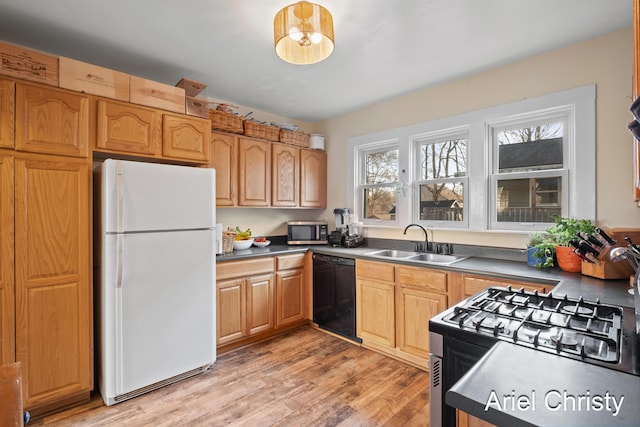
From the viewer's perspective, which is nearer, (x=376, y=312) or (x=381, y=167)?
(x=376, y=312)

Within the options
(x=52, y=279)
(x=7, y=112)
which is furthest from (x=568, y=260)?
(x=7, y=112)

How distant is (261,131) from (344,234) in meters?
1.46

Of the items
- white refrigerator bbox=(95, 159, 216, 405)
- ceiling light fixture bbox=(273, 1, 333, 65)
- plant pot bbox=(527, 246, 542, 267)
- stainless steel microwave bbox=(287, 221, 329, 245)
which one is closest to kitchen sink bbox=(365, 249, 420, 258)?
stainless steel microwave bbox=(287, 221, 329, 245)

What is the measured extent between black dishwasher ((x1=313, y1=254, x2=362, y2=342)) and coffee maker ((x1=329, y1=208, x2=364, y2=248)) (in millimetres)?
324

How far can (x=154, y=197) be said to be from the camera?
7.31 ft

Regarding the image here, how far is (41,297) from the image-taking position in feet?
6.50

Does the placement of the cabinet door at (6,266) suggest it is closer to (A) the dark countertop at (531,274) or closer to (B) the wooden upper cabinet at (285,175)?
(A) the dark countertop at (531,274)

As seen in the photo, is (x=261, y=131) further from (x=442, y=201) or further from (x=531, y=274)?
(x=531, y=274)

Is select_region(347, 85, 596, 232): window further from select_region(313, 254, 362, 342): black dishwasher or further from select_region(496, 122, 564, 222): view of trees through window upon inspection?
select_region(313, 254, 362, 342): black dishwasher

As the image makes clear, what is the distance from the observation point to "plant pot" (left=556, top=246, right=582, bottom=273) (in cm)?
210

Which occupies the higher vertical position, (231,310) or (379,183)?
(379,183)

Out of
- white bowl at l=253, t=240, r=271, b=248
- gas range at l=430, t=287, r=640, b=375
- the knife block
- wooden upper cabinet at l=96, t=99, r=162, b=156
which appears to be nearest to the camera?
gas range at l=430, t=287, r=640, b=375

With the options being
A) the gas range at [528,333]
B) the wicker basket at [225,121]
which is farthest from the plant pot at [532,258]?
the wicker basket at [225,121]

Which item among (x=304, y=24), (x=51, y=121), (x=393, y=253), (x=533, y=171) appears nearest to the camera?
(x=304, y=24)
